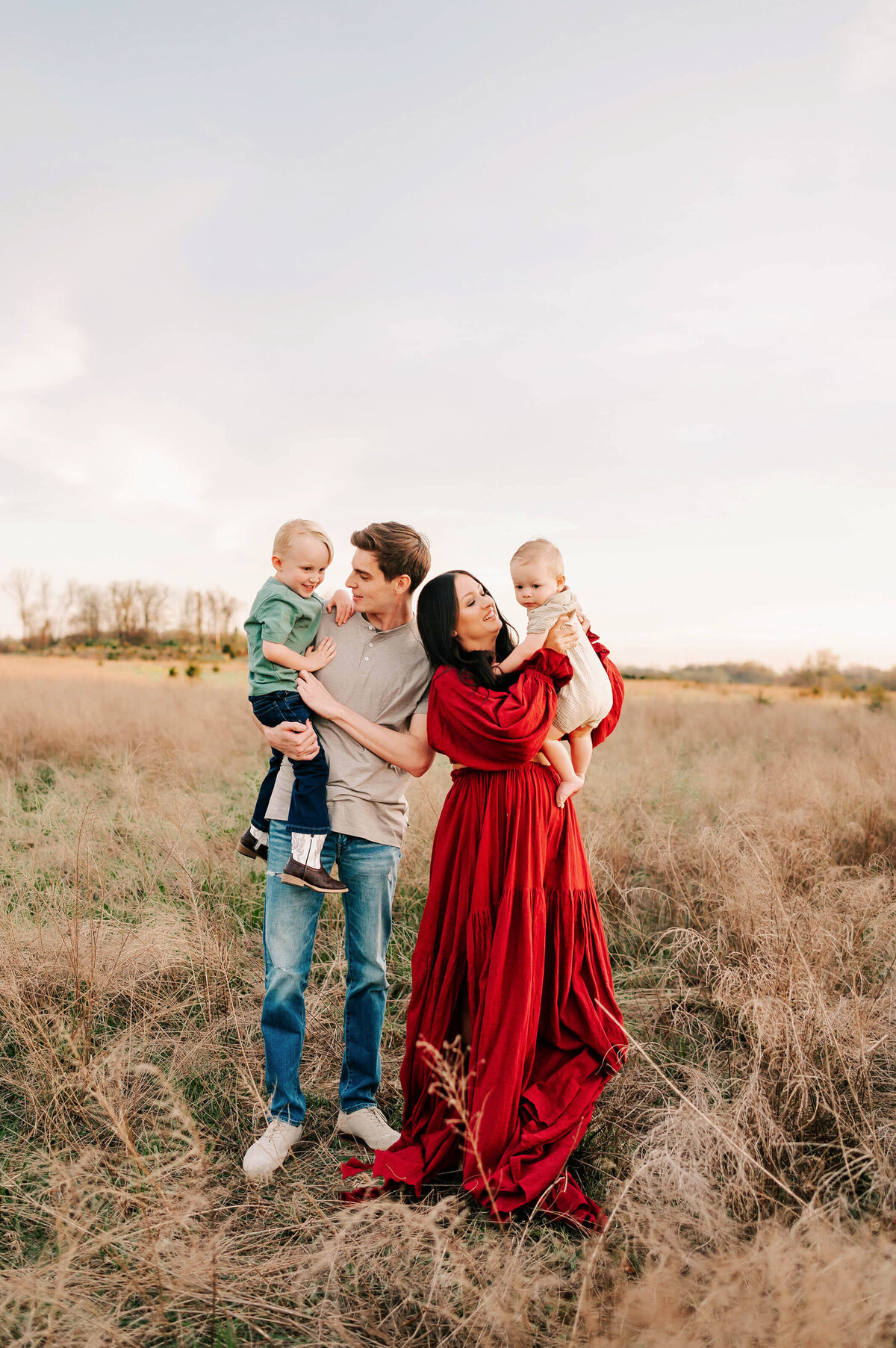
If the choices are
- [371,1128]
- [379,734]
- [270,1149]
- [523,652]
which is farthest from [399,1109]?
[523,652]

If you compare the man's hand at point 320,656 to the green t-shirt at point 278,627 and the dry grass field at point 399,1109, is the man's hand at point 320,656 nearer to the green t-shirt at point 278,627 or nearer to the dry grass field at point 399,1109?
the green t-shirt at point 278,627

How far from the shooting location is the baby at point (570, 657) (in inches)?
105

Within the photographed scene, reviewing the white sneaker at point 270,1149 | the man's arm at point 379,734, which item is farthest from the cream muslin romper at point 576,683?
the white sneaker at point 270,1149

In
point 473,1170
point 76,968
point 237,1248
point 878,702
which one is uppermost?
point 878,702

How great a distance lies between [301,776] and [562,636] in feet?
3.58

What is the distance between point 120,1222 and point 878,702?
16892 millimetres

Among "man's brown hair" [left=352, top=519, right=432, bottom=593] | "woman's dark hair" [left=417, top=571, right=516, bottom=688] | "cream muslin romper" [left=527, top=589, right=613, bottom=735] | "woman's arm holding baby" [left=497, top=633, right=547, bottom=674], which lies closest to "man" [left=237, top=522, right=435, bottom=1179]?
"man's brown hair" [left=352, top=519, right=432, bottom=593]

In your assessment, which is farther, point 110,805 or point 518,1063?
point 110,805

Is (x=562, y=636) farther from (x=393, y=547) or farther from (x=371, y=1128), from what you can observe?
(x=371, y=1128)

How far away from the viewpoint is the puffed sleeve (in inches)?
99.3

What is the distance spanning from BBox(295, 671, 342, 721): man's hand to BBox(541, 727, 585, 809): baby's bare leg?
0.79 metres

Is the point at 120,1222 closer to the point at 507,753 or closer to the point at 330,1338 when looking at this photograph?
the point at 330,1338

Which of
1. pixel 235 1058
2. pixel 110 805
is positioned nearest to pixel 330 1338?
pixel 235 1058

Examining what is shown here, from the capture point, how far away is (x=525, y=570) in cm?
274
